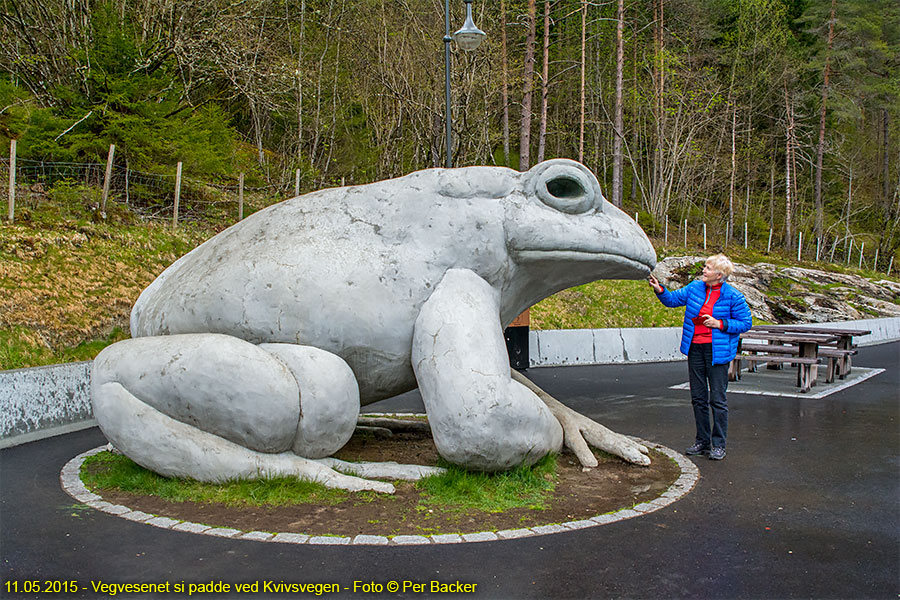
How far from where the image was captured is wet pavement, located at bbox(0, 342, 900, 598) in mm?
3566

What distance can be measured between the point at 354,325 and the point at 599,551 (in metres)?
2.11

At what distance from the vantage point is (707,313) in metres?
6.12

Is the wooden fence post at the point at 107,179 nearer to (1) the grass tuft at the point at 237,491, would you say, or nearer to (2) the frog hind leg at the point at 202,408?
(2) the frog hind leg at the point at 202,408

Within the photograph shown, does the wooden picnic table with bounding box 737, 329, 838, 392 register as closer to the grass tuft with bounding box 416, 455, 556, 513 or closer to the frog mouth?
the frog mouth

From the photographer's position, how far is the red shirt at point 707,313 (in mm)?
6125

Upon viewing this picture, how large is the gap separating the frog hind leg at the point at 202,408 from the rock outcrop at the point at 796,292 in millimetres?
16473

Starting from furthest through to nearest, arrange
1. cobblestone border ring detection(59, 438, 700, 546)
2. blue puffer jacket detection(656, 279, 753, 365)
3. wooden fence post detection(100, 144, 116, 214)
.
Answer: wooden fence post detection(100, 144, 116, 214) < blue puffer jacket detection(656, 279, 753, 365) < cobblestone border ring detection(59, 438, 700, 546)

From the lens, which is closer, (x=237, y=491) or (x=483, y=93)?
(x=237, y=491)

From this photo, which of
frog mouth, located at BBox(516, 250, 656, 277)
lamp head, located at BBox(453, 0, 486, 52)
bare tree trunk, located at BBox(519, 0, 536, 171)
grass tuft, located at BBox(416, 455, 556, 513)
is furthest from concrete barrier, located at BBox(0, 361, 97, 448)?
bare tree trunk, located at BBox(519, 0, 536, 171)

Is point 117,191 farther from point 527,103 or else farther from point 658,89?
point 658,89

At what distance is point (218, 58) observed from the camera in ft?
54.1

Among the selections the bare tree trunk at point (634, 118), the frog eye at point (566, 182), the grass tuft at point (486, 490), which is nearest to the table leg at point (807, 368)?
the frog eye at point (566, 182)

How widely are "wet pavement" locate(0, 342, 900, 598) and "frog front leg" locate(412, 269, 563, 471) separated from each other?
76 centimetres

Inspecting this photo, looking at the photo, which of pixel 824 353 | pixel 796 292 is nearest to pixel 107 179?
pixel 824 353
